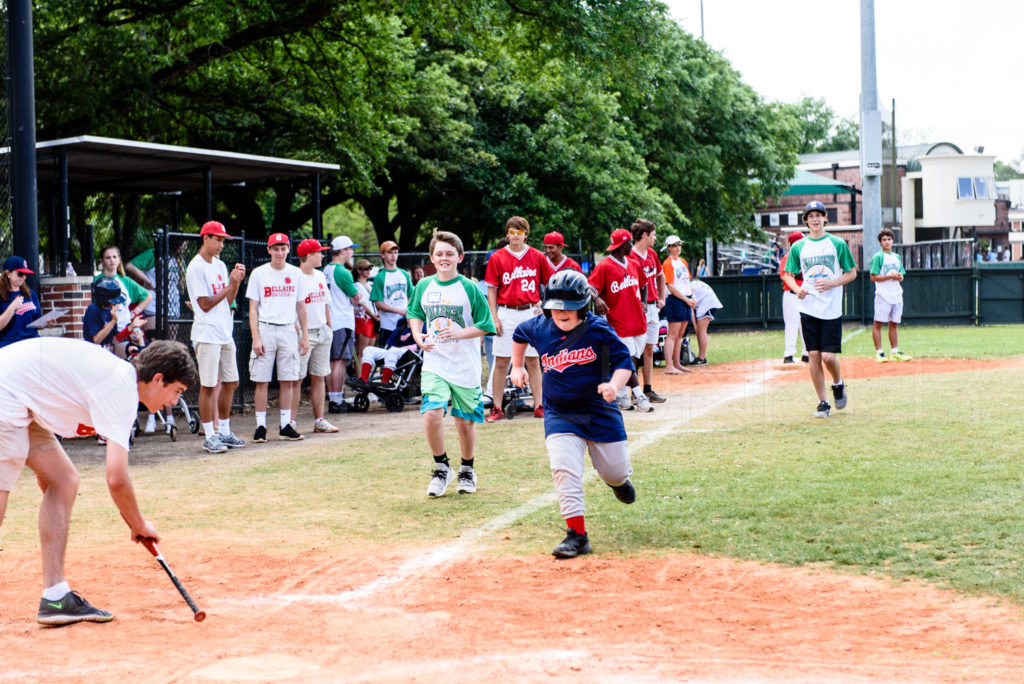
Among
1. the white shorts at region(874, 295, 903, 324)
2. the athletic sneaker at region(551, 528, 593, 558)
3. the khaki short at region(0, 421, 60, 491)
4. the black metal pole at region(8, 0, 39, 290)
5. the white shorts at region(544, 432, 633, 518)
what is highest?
the black metal pole at region(8, 0, 39, 290)

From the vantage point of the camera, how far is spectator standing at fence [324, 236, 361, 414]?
45.6ft

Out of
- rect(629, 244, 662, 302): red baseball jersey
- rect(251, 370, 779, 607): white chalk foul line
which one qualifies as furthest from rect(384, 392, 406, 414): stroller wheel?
rect(251, 370, 779, 607): white chalk foul line

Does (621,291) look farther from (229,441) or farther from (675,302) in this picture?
(675,302)

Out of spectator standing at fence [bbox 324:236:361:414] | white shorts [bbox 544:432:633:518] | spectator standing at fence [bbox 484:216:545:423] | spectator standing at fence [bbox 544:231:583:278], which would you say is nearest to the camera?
white shorts [bbox 544:432:633:518]

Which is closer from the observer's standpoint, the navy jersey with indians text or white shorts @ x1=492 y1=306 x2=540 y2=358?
the navy jersey with indians text

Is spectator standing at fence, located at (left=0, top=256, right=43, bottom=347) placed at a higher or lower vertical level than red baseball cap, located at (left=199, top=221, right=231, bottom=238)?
lower

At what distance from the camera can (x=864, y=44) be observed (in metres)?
22.5

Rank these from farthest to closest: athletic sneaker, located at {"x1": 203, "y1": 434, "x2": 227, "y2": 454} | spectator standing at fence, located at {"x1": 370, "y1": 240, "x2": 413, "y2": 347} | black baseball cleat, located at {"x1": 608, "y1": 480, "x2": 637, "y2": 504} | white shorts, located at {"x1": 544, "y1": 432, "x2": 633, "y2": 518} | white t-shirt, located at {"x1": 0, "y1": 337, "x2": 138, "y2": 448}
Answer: spectator standing at fence, located at {"x1": 370, "y1": 240, "x2": 413, "y2": 347} → athletic sneaker, located at {"x1": 203, "y1": 434, "x2": 227, "y2": 454} → black baseball cleat, located at {"x1": 608, "y1": 480, "x2": 637, "y2": 504} → white shorts, located at {"x1": 544, "y1": 432, "x2": 633, "y2": 518} → white t-shirt, located at {"x1": 0, "y1": 337, "x2": 138, "y2": 448}

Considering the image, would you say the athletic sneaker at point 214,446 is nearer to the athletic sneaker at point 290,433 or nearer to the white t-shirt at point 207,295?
the athletic sneaker at point 290,433

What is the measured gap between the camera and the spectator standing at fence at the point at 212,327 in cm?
1084

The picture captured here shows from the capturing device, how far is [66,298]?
11578 millimetres

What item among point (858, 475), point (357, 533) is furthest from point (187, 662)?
point (858, 475)

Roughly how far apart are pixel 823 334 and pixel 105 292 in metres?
7.51

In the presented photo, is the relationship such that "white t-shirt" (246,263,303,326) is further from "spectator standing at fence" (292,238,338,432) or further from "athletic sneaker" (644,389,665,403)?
"athletic sneaker" (644,389,665,403)
